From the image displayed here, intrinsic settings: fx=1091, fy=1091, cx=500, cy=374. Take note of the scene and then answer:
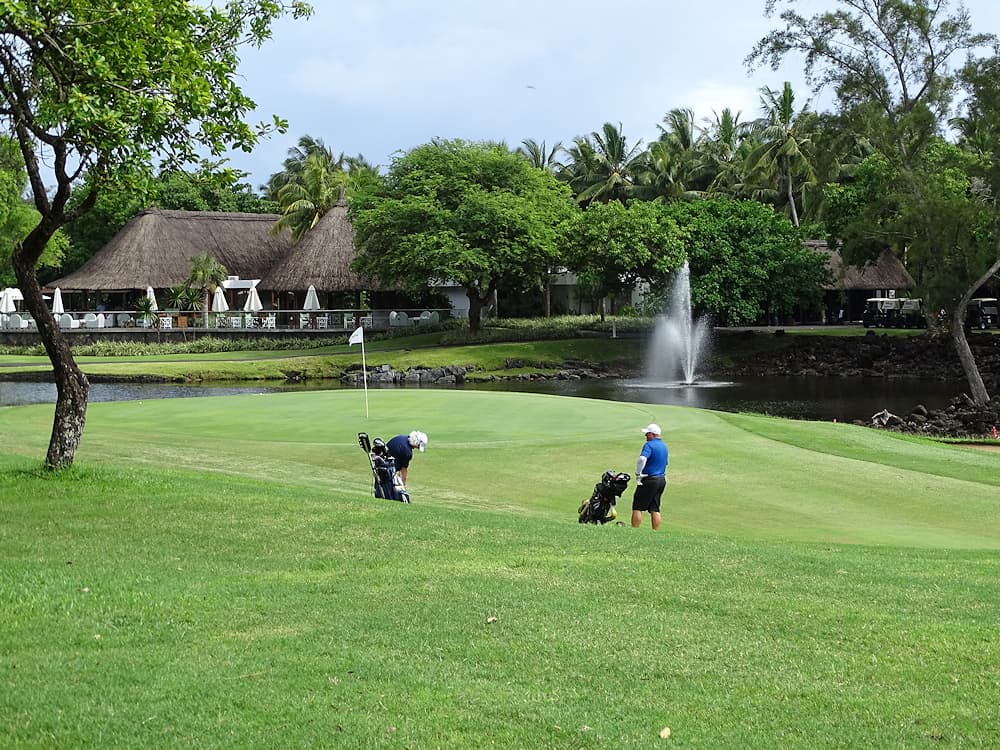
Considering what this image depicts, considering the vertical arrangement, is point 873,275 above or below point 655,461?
above

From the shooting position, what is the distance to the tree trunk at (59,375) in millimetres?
15188

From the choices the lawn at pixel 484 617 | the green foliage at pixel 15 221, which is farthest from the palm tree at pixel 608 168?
the lawn at pixel 484 617

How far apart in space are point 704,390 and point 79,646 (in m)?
44.0

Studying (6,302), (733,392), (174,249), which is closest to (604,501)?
(733,392)

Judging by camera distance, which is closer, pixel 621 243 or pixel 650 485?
pixel 650 485

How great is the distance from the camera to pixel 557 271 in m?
70.9

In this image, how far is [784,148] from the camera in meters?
73.2

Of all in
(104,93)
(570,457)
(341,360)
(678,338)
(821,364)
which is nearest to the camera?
(104,93)

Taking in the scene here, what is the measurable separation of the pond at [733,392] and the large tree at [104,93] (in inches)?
1145

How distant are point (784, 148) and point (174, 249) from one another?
142 ft

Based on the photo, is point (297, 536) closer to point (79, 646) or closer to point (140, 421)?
point (79, 646)

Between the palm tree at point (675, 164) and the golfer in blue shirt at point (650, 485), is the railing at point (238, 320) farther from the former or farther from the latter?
the golfer in blue shirt at point (650, 485)

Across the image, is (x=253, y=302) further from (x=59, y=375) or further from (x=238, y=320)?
(x=59, y=375)

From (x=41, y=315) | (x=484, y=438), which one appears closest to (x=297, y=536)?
(x=41, y=315)
